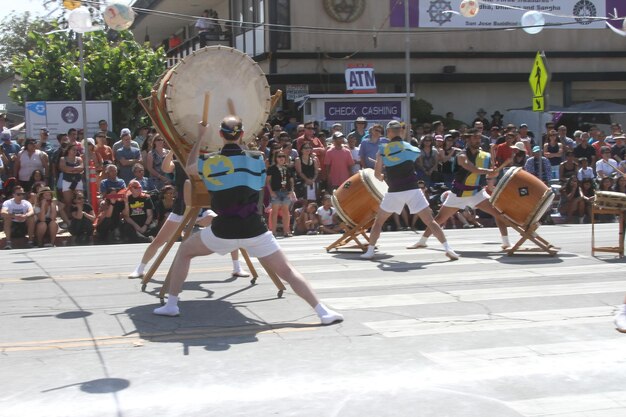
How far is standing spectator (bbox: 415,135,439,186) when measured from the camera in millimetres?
19109

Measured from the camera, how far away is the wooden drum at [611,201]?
1189 cm

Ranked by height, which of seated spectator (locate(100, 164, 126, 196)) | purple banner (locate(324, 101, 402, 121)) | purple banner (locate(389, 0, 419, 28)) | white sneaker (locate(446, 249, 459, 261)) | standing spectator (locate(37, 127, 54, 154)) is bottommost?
white sneaker (locate(446, 249, 459, 261))

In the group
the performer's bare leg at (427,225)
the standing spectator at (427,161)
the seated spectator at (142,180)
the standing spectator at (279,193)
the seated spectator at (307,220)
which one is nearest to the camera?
the performer's bare leg at (427,225)

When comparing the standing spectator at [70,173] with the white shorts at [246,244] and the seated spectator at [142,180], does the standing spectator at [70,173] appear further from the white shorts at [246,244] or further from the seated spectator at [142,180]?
the white shorts at [246,244]

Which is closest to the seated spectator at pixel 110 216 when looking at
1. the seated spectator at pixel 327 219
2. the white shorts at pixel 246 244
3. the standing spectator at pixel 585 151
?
the seated spectator at pixel 327 219

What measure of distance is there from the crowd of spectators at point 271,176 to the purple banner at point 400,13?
9.42m

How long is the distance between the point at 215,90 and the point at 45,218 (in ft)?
24.4

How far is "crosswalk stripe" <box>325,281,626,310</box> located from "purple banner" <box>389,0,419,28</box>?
68.3ft

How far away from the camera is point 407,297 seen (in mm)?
9531

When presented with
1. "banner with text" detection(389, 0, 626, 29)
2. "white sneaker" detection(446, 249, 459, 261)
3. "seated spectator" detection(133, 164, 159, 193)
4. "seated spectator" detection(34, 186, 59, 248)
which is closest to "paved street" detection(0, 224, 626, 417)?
"white sneaker" detection(446, 249, 459, 261)

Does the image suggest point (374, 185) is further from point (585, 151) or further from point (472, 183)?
point (585, 151)

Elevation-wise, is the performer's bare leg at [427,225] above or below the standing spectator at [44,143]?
below

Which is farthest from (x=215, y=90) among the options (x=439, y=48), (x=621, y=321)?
(x=439, y=48)

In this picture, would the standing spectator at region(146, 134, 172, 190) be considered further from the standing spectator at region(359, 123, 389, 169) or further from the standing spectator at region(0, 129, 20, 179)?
the standing spectator at region(359, 123, 389, 169)
